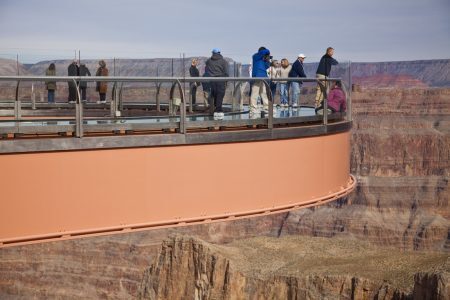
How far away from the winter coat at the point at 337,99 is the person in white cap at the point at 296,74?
1.27m

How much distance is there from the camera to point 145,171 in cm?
1315

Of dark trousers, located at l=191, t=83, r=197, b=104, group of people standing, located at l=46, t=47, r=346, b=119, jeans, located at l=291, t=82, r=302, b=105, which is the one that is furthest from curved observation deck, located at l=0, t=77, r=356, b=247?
dark trousers, located at l=191, t=83, r=197, b=104

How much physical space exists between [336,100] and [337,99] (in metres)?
0.07

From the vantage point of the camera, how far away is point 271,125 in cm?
1503

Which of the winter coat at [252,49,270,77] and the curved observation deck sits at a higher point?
the winter coat at [252,49,270,77]

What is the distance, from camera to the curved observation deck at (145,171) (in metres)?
12.4

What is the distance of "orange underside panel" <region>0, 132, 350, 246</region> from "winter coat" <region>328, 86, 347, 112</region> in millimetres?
2939

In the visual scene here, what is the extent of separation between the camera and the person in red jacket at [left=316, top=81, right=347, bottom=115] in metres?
18.3

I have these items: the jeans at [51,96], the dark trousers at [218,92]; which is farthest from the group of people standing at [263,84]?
the jeans at [51,96]

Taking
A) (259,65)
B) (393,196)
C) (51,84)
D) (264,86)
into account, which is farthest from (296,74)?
(393,196)

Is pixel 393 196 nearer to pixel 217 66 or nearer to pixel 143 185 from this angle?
pixel 217 66

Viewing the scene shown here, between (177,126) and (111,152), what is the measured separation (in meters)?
1.35

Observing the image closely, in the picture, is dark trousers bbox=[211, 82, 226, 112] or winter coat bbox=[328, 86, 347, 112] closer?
dark trousers bbox=[211, 82, 226, 112]

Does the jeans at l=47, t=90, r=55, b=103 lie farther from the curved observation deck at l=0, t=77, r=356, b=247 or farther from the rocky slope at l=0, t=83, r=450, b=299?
the rocky slope at l=0, t=83, r=450, b=299
